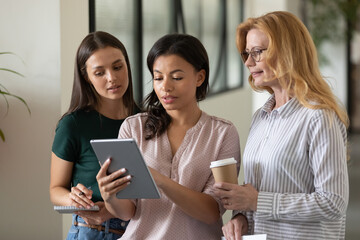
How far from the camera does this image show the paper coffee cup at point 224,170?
1.69 metres

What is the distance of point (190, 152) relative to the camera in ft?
6.11

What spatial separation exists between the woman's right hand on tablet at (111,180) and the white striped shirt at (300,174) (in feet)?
1.32

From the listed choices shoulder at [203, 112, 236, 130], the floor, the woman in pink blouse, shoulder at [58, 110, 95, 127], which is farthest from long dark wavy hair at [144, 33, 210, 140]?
the floor

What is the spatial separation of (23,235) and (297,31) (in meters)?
1.98

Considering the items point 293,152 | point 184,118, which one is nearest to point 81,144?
point 184,118

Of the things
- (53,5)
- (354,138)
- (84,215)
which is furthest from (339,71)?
(84,215)

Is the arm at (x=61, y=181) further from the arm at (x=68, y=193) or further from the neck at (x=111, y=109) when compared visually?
the neck at (x=111, y=109)

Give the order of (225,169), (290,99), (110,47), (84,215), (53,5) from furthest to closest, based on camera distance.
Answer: (53,5) → (110,47) → (84,215) → (290,99) → (225,169)

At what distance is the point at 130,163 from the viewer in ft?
5.40

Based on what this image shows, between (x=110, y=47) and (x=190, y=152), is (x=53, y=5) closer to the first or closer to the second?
(x=110, y=47)

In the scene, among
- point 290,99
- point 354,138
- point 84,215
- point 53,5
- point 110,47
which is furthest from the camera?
point 354,138

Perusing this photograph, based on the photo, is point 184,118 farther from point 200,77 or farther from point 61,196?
point 61,196

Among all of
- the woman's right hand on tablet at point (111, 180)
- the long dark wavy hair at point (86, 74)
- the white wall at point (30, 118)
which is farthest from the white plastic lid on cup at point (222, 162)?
the white wall at point (30, 118)

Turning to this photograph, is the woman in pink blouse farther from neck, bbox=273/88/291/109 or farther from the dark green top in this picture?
the dark green top
